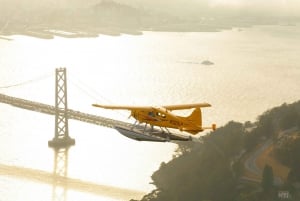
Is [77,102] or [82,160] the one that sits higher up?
[77,102]

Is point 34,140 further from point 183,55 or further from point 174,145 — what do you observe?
point 183,55

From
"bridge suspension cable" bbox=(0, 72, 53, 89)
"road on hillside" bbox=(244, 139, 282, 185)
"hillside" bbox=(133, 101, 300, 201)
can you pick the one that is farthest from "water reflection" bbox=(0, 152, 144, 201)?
"bridge suspension cable" bbox=(0, 72, 53, 89)

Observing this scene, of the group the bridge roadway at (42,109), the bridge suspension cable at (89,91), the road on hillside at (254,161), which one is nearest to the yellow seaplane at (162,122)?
the road on hillside at (254,161)

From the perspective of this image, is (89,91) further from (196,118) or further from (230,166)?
(196,118)

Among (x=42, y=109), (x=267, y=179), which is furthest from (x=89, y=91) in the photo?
(x=267, y=179)

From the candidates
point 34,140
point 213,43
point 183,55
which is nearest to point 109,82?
point 34,140

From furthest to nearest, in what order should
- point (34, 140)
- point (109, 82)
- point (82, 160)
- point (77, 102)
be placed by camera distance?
point (109, 82) < point (77, 102) < point (34, 140) < point (82, 160)

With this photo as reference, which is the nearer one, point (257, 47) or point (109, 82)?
point (109, 82)
